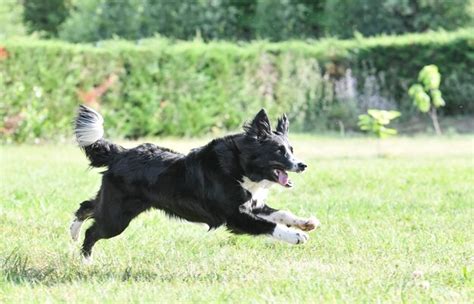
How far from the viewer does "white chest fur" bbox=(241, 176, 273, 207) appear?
245 inches

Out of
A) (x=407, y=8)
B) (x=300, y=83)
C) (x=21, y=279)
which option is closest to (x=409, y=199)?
(x=21, y=279)

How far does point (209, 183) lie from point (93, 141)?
105cm

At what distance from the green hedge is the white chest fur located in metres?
11.8

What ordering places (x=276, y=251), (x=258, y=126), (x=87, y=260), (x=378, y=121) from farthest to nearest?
(x=378, y=121)
(x=276, y=251)
(x=87, y=260)
(x=258, y=126)

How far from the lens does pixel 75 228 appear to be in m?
6.99

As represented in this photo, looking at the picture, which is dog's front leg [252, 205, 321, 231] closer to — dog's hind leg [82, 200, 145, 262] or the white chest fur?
the white chest fur

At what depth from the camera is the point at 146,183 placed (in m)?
6.28

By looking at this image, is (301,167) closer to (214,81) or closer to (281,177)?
(281,177)

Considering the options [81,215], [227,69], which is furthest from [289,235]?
[227,69]

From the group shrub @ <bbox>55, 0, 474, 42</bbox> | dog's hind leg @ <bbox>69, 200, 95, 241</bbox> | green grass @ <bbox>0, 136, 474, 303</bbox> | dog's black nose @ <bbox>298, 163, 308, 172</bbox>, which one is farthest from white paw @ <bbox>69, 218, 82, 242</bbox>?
shrub @ <bbox>55, 0, 474, 42</bbox>

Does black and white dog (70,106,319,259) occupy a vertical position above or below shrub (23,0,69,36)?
below

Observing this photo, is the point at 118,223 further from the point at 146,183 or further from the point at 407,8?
the point at 407,8

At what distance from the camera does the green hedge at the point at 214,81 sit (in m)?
17.6

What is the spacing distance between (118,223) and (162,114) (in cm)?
1363
